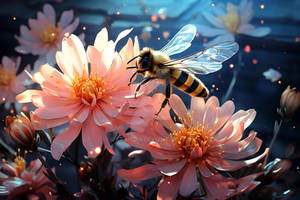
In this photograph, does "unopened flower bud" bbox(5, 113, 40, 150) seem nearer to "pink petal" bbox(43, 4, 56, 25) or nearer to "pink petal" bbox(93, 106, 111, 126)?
"pink petal" bbox(93, 106, 111, 126)

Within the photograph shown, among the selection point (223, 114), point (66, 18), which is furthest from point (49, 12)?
point (223, 114)

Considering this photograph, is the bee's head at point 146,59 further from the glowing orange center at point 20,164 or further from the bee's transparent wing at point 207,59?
the glowing orange center at point 20,164

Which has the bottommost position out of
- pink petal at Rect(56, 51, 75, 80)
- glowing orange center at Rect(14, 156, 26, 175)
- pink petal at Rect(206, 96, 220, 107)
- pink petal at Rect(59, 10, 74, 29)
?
glowing orange center at Rect(14, 156, 26, 175)

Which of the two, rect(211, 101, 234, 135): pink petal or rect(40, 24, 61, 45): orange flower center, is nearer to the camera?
rect(211, 101, 234, 135): pink petal

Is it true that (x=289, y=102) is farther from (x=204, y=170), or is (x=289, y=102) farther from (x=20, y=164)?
(x=20, y=164)

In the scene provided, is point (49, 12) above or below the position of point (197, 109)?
above

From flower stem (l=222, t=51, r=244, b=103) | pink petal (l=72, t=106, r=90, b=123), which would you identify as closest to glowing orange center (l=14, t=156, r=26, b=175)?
pink petal (l=72, t=106, r=90, b=123)

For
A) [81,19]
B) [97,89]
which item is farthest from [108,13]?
[97,89]
